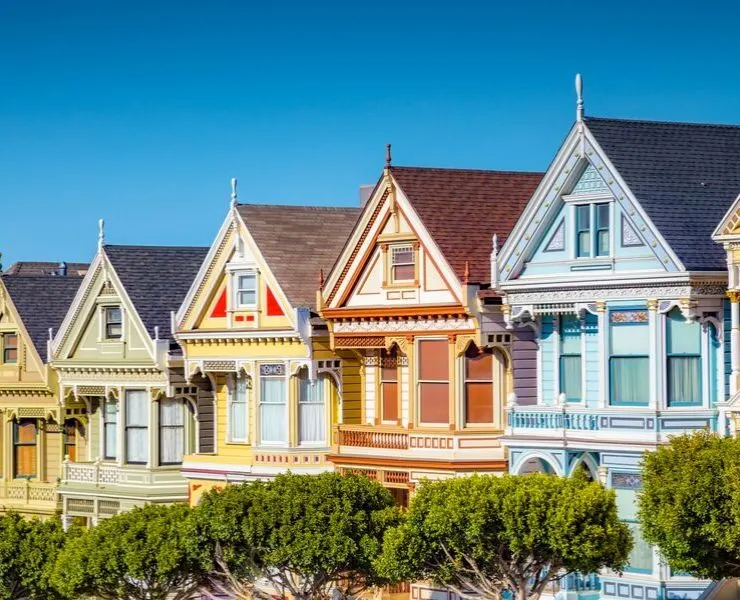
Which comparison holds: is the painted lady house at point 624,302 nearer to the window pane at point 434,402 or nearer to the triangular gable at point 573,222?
the triangular gable at point 573,222

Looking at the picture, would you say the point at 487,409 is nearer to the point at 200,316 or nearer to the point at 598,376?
the point at 598,376

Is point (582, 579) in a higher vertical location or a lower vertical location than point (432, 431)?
lower

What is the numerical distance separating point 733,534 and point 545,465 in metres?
9.15

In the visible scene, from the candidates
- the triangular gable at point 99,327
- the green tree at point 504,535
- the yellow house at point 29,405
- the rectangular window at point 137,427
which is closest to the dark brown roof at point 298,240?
the triangular gable at point 99,327

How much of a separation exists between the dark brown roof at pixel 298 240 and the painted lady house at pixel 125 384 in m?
5.13

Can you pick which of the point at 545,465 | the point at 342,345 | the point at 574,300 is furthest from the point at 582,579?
the point at 342,345

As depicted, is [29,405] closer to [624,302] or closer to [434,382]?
[434,382]

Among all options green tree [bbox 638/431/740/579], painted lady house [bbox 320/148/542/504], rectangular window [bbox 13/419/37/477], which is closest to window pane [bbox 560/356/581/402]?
painted lady house [bbox 320/148/542/504]

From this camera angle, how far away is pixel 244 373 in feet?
190

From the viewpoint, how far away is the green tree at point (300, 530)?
4759 cm

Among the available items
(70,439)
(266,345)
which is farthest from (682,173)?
(70,439)

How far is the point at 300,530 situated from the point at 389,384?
7253 millimetres

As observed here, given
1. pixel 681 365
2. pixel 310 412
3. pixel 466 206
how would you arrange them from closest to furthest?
pixel 681 365
pixel 466 206
pixel 310 412

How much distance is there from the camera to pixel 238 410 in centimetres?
5859
